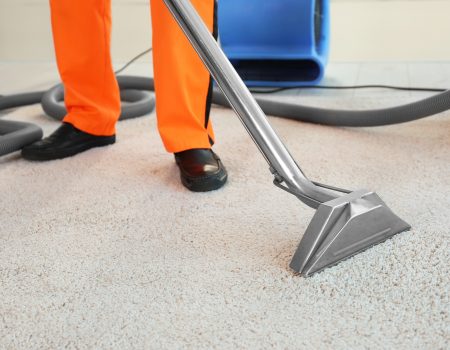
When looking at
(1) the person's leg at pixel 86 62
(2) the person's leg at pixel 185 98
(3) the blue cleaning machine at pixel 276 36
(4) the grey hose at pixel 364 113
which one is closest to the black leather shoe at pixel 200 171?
(2) the person's leg at pixel 185 98

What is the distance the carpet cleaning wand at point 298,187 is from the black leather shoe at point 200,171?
1.06 ft

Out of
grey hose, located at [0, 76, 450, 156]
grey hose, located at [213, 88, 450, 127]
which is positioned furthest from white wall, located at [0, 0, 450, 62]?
grey hose, located at [213, 88, 450, 127]

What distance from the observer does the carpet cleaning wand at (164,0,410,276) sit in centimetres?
87

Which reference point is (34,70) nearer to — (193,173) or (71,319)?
(193,173)

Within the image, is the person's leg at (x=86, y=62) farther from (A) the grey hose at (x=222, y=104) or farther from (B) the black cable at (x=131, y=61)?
(B) the black cable at (x=131, y=61)

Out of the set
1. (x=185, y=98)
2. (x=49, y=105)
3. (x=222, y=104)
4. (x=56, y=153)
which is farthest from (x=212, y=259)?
(x=49, y=105)

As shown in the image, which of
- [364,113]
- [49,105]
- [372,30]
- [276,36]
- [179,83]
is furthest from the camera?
[372,30]

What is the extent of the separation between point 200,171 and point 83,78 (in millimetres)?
419

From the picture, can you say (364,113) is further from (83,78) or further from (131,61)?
(131,61)

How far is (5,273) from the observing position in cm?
94

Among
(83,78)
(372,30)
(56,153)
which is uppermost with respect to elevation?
(83,78)

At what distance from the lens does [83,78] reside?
1431mm

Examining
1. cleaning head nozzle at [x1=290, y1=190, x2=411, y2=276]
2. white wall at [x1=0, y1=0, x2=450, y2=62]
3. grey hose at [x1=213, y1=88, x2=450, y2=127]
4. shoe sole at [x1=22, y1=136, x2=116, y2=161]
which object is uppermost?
cleaning head nozzle at [x1=290, y1=190, x2=411, y2=276]

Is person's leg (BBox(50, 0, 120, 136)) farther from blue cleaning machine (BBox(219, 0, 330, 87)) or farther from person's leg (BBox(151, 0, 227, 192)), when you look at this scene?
blue cleaning machine (BBox(219, 0, 330, 87))
